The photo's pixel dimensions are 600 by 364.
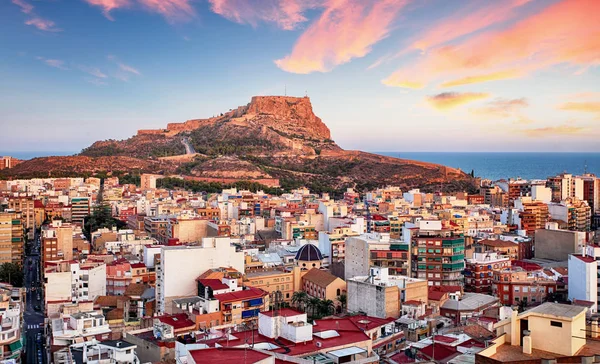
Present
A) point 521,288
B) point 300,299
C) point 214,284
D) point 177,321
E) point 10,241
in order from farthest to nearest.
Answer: point 10,241 → point 521,288 → point 300,299 → point 214,284 → point 177,321

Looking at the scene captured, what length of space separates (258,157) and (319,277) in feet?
235

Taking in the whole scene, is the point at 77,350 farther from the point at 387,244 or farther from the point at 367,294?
the point at 387,244

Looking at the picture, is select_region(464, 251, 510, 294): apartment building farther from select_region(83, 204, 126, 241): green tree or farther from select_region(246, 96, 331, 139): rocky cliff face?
select_region(246, 96, 331, 139): rocky cliff face

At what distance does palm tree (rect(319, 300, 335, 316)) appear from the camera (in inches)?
1056

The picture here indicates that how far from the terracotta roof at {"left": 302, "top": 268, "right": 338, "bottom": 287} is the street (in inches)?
459

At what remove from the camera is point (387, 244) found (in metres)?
30.3

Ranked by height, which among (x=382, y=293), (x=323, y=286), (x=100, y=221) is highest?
(x=100, y=221)

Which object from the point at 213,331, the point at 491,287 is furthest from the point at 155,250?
the point at 491,287

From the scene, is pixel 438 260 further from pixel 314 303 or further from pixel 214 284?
pixel 214 284

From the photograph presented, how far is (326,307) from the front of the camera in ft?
88.3

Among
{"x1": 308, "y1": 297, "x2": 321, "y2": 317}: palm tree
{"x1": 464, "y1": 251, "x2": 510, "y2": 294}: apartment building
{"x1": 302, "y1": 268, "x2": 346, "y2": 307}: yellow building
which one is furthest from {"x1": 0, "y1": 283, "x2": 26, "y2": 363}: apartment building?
{"x1": 464, "y1": 251, "x2": 510, "y2": 294}: apartment building

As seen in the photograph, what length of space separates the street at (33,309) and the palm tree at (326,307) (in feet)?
35.5

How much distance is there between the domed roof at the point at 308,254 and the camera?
33.3 meters

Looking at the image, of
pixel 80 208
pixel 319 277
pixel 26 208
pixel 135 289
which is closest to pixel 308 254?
pixel 319 277
